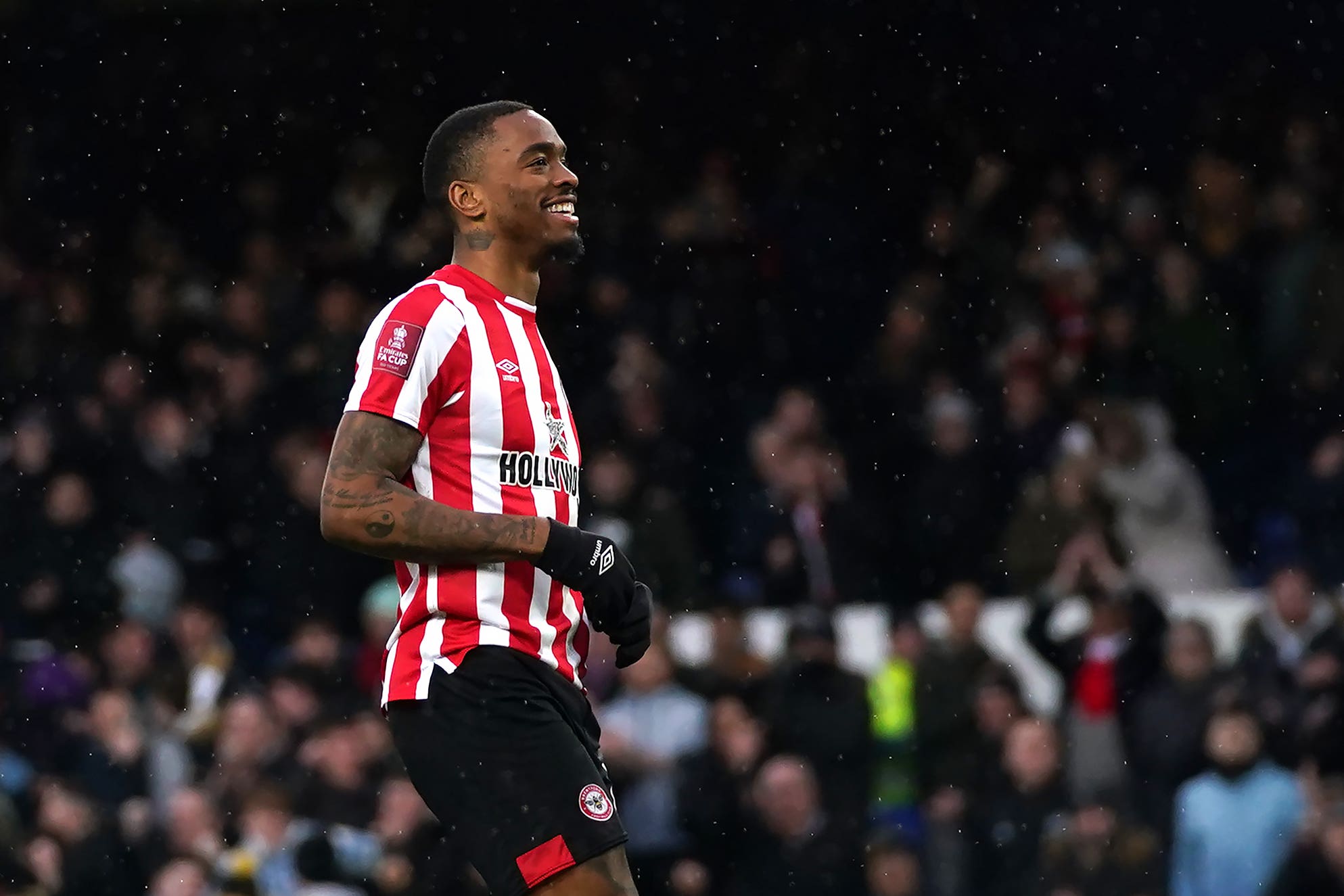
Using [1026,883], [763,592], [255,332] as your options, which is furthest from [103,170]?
[1026,883]

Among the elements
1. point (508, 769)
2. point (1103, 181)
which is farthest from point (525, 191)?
point (1103, 181)

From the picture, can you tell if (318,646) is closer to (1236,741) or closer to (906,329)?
(906,329)

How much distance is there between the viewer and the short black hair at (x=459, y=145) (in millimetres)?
3930

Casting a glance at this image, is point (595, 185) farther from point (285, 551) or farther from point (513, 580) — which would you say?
point (513, 580)

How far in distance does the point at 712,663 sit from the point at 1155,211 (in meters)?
2.99

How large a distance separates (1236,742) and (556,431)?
404 cm

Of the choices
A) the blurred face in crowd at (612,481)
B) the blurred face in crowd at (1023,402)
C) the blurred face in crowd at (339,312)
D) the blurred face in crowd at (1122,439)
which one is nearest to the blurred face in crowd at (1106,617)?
the blurred face in crowd at (1122,439)

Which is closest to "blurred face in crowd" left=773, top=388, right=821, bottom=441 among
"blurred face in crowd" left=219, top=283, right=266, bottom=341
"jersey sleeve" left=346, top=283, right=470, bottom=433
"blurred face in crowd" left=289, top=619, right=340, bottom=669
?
"blurred face in crowd" left=289, top=619, right=340, bottom=669

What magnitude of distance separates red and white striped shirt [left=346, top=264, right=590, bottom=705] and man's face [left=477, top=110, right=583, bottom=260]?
0.59ft

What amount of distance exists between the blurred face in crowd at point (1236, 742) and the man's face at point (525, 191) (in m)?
4.03

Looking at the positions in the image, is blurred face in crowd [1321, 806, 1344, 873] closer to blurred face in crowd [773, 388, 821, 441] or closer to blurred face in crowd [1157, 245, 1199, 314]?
blurred face in crowd [1157, 245, 1199, 314]

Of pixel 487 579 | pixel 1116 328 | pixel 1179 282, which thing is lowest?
pixel 487 579

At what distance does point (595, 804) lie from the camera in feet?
11.6

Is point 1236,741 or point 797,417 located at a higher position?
point 797,417
